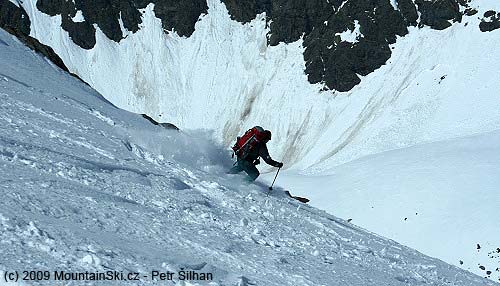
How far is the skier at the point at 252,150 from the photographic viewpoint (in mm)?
13188

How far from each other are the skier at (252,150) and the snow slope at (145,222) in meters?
0.41

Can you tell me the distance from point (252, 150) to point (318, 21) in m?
62.8

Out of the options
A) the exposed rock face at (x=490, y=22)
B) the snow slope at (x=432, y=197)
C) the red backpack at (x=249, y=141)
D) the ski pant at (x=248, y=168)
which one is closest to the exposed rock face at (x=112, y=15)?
the exposed rock face at (x=490, y=22)

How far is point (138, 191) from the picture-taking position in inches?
366

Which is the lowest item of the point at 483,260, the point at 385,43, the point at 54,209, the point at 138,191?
the point at 54,209

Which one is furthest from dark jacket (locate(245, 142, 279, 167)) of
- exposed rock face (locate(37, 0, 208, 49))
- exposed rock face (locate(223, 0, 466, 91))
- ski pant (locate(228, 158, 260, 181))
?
exposed rock face (locate(37, 0, 208, 49))

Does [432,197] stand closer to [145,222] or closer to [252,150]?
[252,150]

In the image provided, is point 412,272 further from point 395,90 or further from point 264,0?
point 264,0

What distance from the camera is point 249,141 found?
13.2 meters

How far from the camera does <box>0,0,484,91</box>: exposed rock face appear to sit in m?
67.2

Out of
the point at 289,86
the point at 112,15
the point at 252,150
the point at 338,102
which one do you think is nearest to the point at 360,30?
the point at 338,102

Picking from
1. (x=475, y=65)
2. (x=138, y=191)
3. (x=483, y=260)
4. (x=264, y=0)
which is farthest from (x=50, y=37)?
(x=138, y=191)

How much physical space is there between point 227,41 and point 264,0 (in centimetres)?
739

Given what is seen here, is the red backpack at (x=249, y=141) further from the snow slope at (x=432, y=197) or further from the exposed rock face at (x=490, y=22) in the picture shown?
the exposed rock face at (x=490, y=22)
